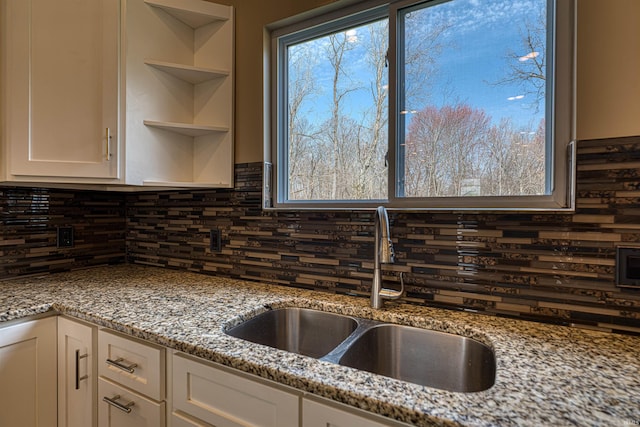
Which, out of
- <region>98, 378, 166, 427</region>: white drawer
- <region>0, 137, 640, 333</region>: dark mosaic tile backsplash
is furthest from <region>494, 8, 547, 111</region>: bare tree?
<region>98, 378, 166, 427</region>: white drawer

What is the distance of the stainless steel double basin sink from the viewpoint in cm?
99

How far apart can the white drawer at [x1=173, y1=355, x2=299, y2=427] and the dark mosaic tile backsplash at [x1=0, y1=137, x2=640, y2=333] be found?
655mm

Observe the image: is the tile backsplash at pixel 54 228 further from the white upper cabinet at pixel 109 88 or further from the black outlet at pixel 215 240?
the black outlet at pixel 215 240

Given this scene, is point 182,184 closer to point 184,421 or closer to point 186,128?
point 186,128

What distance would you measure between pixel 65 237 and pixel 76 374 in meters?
0.93

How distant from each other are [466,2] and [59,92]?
1680 millimetres

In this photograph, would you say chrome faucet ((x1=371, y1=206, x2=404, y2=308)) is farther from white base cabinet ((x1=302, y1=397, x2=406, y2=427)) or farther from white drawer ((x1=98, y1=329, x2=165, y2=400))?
white drawer ((x1=98, y1=329, x2=165, y2=400))

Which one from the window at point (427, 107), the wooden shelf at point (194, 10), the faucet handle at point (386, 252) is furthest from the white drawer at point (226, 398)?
the wooden shelf at point (194, 10)

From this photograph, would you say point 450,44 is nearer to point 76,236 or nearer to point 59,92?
point 59,92

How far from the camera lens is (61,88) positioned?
→ 1.43 metres

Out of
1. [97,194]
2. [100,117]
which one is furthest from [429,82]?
[97,194]

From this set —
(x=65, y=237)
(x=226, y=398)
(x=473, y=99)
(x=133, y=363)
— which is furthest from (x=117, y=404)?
(x=473, y=99)

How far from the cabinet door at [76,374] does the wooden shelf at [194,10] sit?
143cm

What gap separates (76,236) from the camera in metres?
1.92
